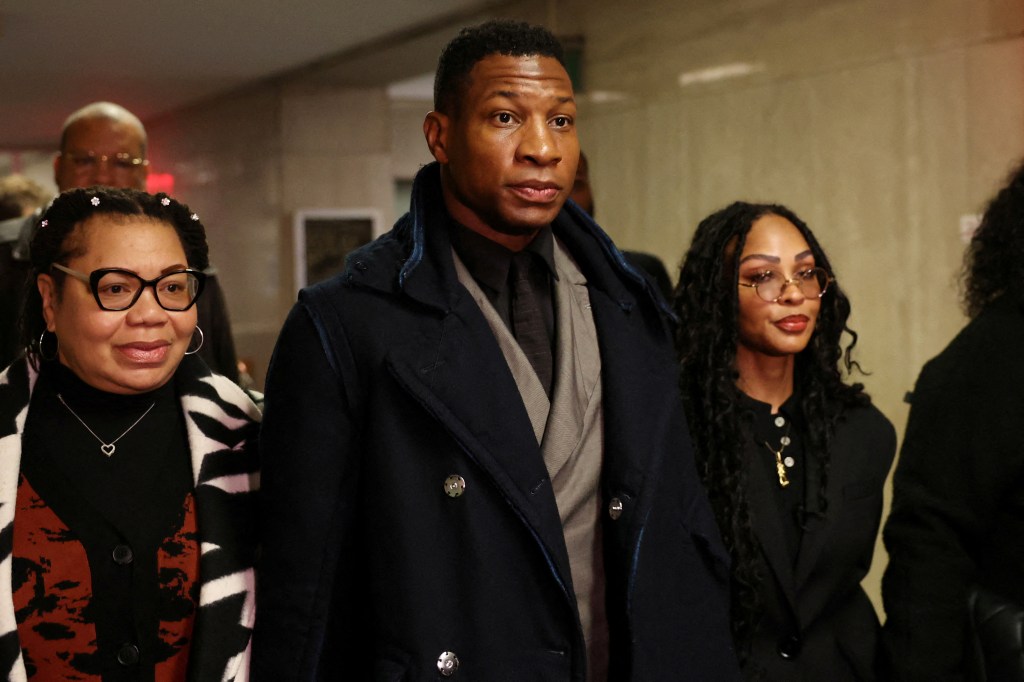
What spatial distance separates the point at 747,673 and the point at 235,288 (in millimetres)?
9659

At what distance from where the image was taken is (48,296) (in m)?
1.99

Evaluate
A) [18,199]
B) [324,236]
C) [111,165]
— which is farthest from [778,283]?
[324,236]

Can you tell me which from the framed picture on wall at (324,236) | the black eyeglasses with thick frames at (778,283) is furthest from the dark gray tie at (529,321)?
the framed picture on wall at (324,236)

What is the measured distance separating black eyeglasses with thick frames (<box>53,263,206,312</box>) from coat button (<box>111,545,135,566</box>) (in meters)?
0.40

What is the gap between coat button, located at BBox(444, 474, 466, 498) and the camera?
1800 millimetres

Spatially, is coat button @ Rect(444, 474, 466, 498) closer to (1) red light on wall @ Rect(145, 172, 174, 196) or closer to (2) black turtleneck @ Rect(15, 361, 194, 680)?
(2) black turtleneck @ Rect(15, 361, 194, 680)

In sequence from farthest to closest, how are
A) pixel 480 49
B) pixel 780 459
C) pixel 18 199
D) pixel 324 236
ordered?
pixel 324 236
pixel 18 199
pixel 780 459
pixel 480 49

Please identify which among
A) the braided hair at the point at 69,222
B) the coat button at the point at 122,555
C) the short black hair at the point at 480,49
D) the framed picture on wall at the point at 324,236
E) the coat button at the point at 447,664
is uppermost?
the framed picture on wall at the point at 324,236

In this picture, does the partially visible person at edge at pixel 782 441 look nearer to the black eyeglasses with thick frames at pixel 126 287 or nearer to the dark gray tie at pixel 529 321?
the dark gray tie at pixel 529 321

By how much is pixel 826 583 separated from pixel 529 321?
2.98 ft

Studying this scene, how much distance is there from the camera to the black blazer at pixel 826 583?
2320mm

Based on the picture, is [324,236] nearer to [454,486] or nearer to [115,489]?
[115,489]

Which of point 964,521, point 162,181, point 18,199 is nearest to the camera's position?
point 964,521

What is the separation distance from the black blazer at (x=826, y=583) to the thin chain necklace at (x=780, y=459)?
3 centimetres
